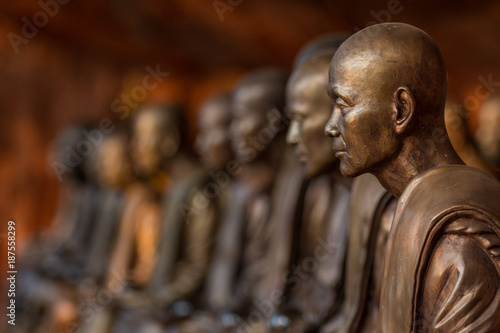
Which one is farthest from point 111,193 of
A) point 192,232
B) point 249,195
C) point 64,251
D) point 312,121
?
point 312,121

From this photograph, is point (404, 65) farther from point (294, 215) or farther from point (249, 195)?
point (249, 195)

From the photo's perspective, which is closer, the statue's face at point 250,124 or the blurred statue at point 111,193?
the statue's face at point 250,124

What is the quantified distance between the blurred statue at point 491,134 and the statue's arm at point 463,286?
2.42 meters

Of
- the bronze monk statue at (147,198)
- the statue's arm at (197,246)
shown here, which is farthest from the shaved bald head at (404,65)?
the bronze monk statue at (147,198)

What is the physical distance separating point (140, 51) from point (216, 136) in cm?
340

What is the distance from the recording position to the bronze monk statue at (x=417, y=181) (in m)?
1.63

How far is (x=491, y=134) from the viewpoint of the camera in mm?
3934

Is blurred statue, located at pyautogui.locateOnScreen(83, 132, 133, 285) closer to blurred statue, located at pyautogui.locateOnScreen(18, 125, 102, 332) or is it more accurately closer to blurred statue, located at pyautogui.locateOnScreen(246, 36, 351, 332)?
blurred statue, located at pyautogui.locateOnScreen(18, 125, 102, 332)

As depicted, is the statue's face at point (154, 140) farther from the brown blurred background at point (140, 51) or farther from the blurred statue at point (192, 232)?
the brown blurred background at point (140, 51)

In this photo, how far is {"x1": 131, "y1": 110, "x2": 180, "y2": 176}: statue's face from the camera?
491 centimetres

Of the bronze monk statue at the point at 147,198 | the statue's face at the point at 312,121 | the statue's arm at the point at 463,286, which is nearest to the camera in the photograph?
the statue's arm at the point at 463,286

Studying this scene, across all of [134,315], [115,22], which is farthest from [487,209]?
[115,22]

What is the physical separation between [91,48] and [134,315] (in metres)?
4.38

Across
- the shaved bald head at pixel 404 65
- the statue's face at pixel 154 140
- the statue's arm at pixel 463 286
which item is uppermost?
the shaved bald head at pixel 404 65
